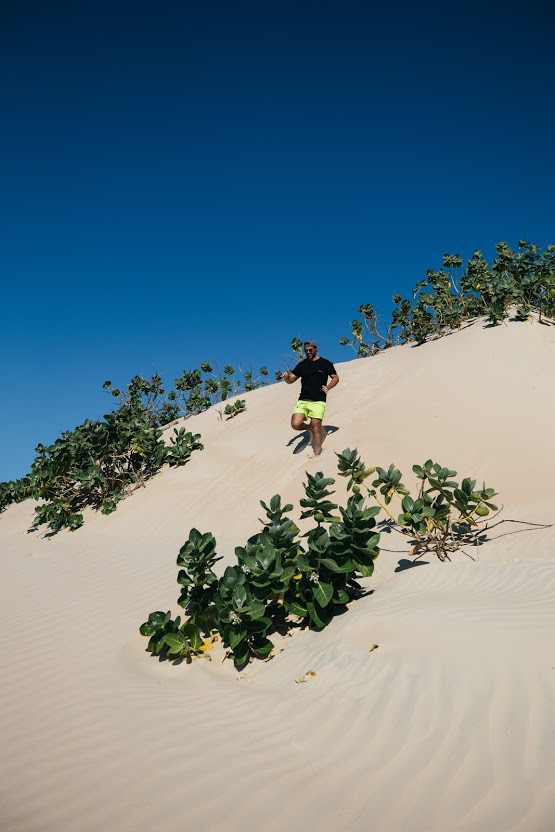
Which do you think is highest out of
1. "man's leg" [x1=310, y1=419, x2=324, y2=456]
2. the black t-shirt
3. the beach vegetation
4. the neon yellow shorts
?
the beach vegetation

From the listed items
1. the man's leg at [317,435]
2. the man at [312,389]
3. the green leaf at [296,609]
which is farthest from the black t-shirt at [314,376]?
the green leaf at [296,609]

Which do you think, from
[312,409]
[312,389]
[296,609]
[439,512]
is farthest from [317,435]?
[296,609]

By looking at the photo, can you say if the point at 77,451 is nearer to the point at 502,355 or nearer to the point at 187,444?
the point at 187,444

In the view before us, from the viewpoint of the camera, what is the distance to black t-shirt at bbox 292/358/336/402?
8.19 meters

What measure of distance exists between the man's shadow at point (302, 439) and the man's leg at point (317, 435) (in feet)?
2.00

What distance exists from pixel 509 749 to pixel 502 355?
8.97 meters

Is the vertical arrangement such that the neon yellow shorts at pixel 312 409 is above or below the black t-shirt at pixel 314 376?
below

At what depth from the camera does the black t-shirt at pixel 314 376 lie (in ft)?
26.9

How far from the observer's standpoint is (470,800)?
1655mm

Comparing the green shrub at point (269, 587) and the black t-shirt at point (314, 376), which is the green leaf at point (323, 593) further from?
the black t-shirt at point (314, 376)

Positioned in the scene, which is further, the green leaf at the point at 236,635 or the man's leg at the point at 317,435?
→ the man's leg at the point at 317,435

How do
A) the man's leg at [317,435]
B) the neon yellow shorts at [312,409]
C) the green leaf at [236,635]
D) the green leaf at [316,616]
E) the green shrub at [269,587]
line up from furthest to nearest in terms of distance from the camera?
the man's leg at [317,435] → the neon yellow shorts at [312,409] → the green leaf at [316,616] → the green shrub at [269,587] → the green leaf at [236,635]

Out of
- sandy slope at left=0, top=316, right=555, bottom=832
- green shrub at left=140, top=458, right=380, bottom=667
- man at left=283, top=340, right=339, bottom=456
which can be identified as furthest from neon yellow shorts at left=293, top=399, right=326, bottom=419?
green shrub at left=140, top=458, right=380, bottom=667

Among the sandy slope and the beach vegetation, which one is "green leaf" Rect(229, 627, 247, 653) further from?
the beach vegetation
